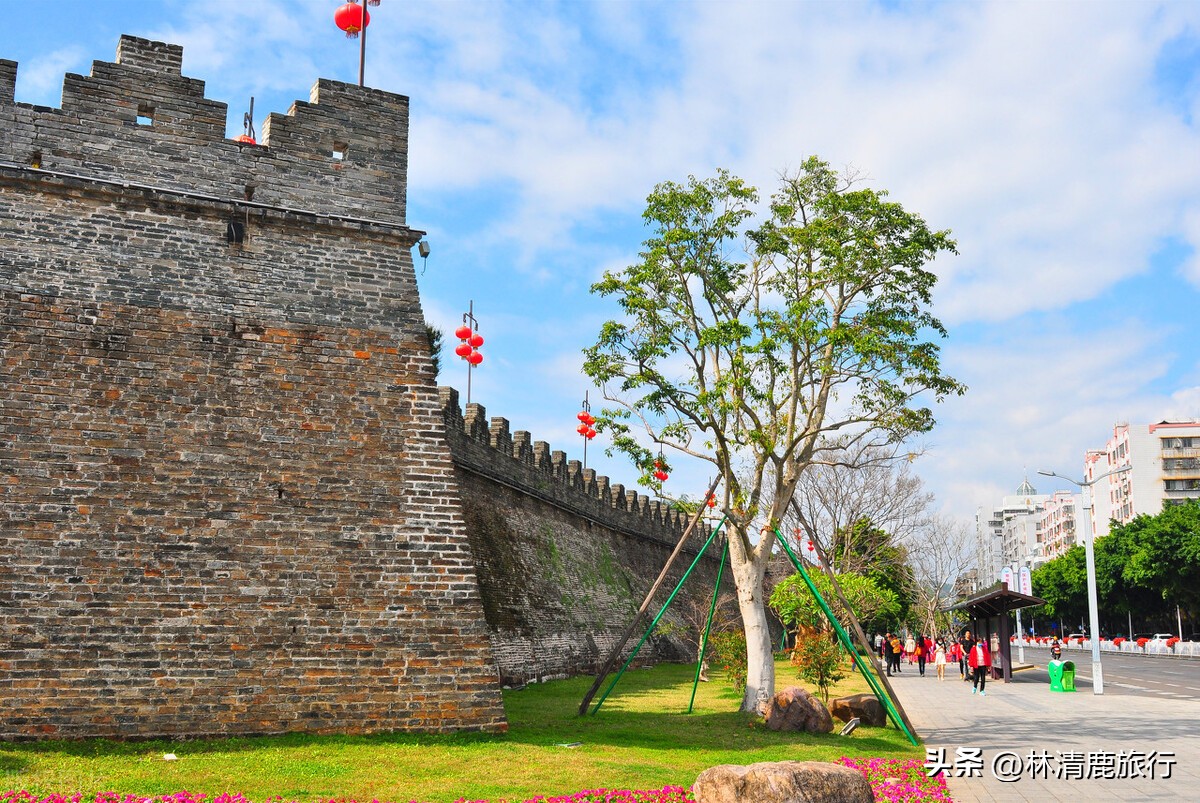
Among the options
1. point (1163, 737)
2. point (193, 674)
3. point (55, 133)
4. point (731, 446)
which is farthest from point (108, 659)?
point (1163, 737)

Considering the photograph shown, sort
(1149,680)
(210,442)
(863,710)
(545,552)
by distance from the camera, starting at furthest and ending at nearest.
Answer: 1. (1149,680)
2. (545,552)
3. (863,710)
4. (210,442)

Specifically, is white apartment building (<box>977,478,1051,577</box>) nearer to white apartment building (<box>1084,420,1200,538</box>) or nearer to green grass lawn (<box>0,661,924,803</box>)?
white apartment building (<box>1084,420,1200,538</box>)

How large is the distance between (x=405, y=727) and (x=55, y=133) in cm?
730

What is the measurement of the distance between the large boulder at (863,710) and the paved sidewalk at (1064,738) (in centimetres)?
62

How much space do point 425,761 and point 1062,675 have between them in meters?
18.5

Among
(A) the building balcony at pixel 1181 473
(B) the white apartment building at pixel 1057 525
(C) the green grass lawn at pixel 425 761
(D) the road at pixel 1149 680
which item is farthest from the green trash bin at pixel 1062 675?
(B) the white apartment building at pixel 1057 525

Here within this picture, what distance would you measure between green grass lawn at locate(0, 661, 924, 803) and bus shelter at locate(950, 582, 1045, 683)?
1305 cm

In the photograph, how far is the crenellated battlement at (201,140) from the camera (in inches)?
387

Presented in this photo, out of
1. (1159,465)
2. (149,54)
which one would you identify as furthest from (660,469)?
(1159,465)

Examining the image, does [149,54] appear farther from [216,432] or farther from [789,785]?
[789,785]

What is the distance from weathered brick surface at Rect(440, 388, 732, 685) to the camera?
60.1ft

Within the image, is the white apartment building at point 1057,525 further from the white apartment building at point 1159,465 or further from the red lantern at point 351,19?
the red lantern at point 351,19

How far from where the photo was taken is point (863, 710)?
12.8 metres

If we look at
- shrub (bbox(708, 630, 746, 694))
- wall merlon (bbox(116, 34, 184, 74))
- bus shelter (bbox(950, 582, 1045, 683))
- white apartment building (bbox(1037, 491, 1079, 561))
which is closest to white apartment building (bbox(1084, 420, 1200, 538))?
white apartment building (bbox(1037, 491, 1079, 561))
